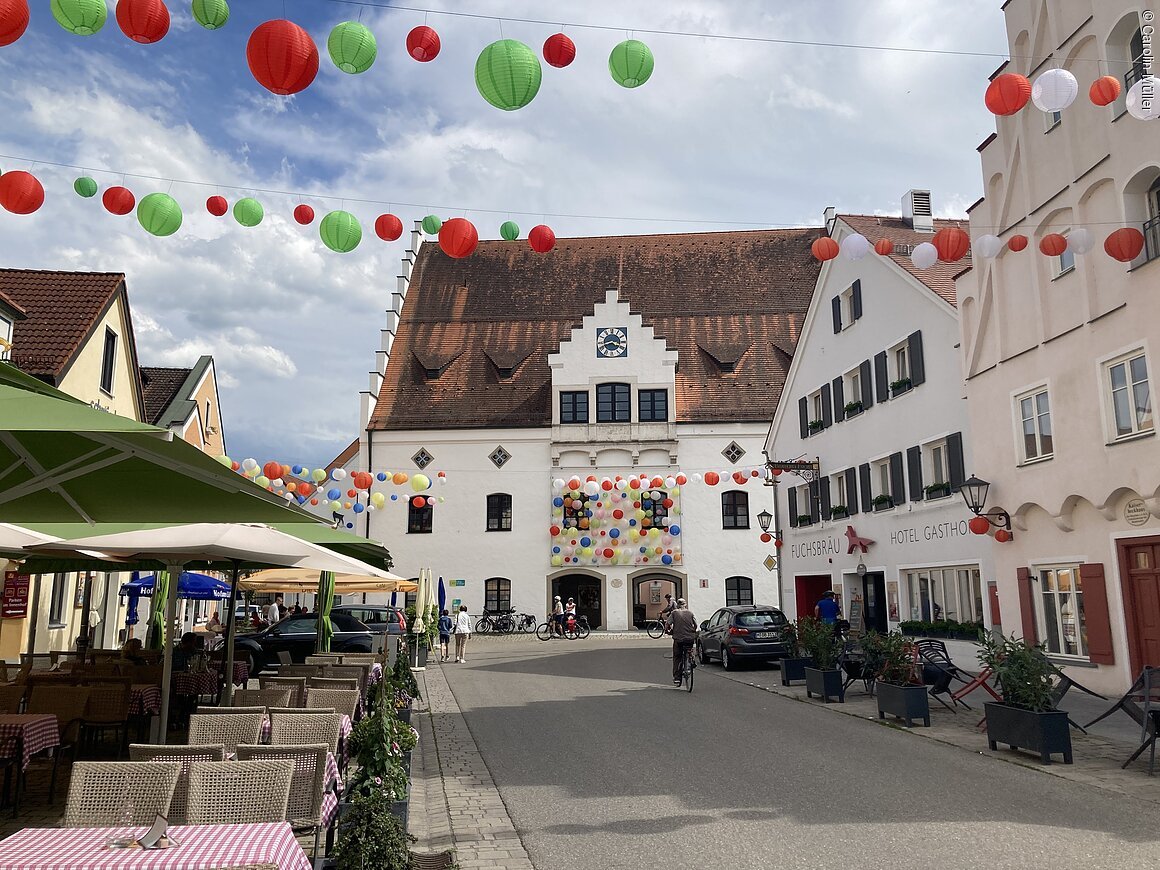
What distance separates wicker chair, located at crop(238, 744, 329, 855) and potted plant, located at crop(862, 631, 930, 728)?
9070 millimetres

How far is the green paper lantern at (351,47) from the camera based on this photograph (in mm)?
7582

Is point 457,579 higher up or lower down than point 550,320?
lower down

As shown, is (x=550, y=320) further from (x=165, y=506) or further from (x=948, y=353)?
(x=165, y=506)

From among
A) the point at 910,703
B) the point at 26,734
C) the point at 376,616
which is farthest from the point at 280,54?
the point at 376,616

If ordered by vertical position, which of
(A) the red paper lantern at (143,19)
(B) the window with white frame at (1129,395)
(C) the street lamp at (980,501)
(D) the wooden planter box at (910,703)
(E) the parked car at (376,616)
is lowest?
(D) the wooden planter box at (910,703)

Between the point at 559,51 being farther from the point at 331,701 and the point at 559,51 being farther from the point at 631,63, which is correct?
the point at 331,701

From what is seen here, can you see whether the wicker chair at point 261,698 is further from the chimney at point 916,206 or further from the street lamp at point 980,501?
the chimney at point 916,206

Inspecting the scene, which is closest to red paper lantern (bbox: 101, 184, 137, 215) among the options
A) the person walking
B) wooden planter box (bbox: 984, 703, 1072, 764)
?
wooden planter box (bbox: 984, 703, 1072, 764)

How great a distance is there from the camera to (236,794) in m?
5.00

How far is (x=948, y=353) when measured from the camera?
781 inches

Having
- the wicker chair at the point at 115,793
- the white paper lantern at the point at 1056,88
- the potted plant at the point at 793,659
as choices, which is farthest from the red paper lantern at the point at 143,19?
the potted plant at the point at 793,659

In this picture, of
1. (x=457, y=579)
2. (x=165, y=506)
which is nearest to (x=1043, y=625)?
(x=165, y=506)

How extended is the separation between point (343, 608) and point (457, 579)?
12.4 metres

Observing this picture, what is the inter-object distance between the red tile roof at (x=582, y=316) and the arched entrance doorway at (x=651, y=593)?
682 cm
